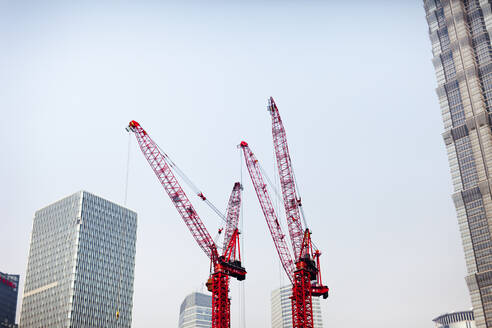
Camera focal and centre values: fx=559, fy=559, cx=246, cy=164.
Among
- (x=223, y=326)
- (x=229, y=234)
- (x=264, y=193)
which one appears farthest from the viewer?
(x=264, y=193)

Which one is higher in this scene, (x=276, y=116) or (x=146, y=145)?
(x=276, y=116)

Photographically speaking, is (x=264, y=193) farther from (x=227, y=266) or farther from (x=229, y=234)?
(x=227, y=266)

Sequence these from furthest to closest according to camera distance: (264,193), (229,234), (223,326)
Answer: (264,193)
(229,234)
(223,326)

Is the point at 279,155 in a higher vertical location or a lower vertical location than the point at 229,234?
higher

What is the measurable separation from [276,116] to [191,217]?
37.8 metres

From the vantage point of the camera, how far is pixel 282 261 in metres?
136

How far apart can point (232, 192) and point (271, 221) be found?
12.1m

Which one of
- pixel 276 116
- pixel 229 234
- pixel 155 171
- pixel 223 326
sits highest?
pixel 276 116

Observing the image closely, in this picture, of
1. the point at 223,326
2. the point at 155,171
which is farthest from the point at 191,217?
the point at 223,326

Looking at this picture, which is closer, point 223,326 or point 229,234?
point 223,326

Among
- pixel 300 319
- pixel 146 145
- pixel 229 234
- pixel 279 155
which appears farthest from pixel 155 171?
pixel 300 319

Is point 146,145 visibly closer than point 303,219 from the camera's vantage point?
Yes

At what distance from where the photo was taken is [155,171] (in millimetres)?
Answer: 120688

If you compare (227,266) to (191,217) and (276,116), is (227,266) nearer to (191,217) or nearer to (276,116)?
(191,217)
